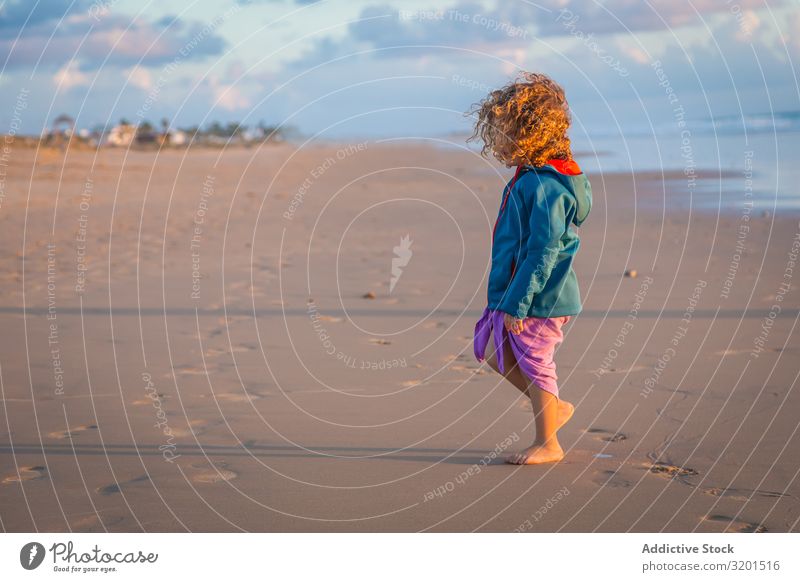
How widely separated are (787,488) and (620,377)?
1858 millimetres

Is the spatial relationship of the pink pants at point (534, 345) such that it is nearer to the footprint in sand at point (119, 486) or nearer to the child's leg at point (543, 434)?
the child's leg at point (543, 434)

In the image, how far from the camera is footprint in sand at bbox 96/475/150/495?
14.0 feet

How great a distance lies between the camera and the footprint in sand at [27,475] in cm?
440

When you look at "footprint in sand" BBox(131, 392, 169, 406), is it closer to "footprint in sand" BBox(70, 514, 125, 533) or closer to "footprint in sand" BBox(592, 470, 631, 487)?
"footprint in sand" BBox(70, 514, 125, 533)

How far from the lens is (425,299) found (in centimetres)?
855

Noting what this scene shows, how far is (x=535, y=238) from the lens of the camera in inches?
171

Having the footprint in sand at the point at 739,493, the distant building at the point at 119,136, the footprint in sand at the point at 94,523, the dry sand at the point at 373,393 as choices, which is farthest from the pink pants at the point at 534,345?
the distant building at the point at 119,136

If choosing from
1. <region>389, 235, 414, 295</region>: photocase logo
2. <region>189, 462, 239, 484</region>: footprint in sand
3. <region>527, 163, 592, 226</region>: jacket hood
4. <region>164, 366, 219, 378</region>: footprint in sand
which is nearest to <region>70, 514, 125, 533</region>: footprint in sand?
<region>189, 462, 239, 484</region>: footprint in sand

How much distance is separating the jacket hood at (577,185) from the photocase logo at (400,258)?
181 inches

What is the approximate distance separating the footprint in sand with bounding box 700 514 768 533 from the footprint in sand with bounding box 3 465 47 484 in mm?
2980
